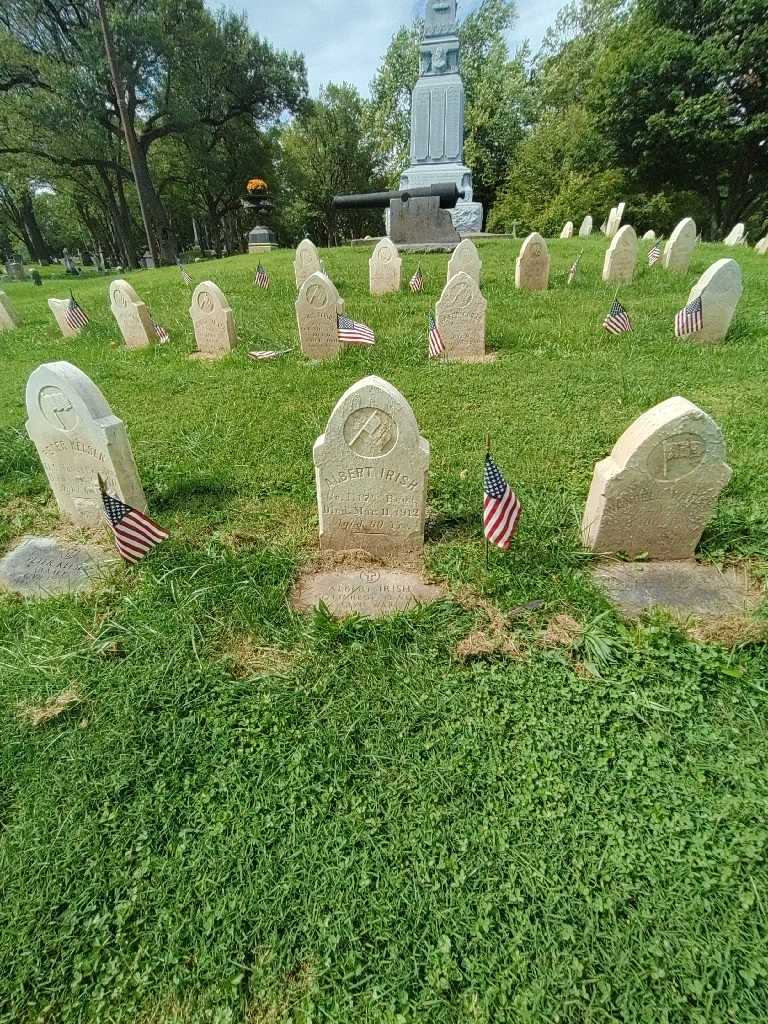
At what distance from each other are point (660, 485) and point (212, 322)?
283 inches

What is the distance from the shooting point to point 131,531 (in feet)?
10.7

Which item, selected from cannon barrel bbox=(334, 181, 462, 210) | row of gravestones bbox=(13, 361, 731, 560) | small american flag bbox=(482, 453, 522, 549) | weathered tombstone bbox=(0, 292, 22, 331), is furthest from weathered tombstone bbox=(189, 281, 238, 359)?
cannon barrel bbox=(334, 181, 462, 210)

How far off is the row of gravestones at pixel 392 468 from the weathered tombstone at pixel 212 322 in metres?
4.73

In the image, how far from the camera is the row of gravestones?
3.07 metres

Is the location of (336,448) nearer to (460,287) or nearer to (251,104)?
(460,287)

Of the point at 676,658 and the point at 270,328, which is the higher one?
the point at 270,328

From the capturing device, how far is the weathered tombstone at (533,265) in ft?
31.8

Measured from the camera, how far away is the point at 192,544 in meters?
3.74

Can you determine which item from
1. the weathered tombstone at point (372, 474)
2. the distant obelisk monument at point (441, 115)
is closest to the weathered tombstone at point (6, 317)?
the weathered tombstone at point (372, 474)

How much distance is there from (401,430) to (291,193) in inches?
1719

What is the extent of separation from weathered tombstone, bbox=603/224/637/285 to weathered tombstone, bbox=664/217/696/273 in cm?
114

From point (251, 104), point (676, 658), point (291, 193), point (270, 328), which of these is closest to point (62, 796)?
point (676, 658)

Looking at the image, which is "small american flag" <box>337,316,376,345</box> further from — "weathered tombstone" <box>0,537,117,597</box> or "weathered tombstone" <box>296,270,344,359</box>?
"weathered tombstone" <box>0,537,117,597</box>

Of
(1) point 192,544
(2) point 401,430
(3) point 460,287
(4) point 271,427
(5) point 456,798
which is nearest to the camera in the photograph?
(5) point 456,798
